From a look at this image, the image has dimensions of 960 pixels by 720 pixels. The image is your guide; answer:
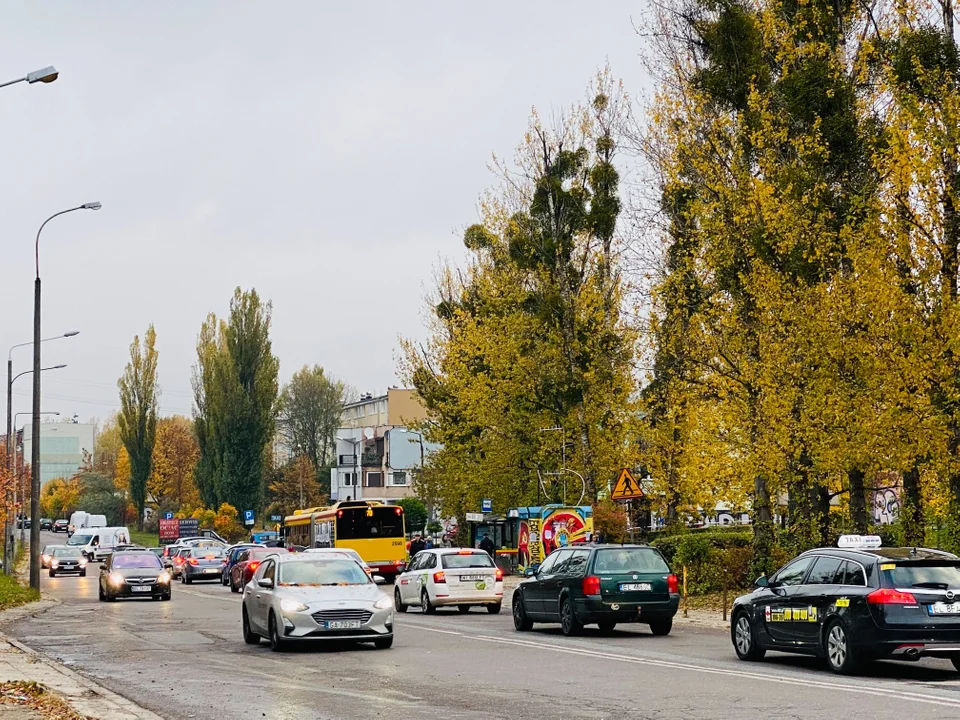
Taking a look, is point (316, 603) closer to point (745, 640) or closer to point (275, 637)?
point (275, 637)

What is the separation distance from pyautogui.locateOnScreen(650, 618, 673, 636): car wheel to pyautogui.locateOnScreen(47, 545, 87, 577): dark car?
50316 millimetres

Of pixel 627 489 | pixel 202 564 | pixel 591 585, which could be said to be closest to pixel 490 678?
pixel 591 585

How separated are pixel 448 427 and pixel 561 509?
566 inches

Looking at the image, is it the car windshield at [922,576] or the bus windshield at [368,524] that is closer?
the car windshield at [922,576]

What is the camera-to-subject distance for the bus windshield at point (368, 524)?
51.7m

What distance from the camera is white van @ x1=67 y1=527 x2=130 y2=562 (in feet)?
287

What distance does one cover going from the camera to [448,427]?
182 ft

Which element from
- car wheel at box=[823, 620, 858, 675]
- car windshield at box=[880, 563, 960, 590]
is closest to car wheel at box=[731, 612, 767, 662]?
car wheel at box=[823, 620, 858, 675]

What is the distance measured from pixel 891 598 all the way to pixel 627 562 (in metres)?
8.16

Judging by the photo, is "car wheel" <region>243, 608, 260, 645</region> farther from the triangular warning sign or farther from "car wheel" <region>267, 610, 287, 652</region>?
the triangular warning sign

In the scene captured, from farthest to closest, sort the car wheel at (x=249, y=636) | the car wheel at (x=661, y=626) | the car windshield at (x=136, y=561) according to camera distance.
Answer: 1. the car windshield at (x=136, y=561)
2. the car wheel at (x=661, y=626)
3. the car wheel at (x=249, y=636)

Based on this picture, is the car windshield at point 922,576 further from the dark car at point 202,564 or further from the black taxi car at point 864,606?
the dark car at point 202,564

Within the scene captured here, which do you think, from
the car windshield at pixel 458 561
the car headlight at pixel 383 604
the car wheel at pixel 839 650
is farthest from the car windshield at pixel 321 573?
the car windshield at pixel 458 561

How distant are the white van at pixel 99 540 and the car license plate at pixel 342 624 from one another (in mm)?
69168
